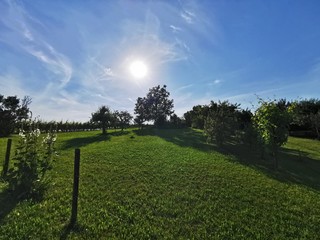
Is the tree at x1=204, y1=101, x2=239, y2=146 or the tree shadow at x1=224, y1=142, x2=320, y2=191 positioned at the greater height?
the tree at x1=204, y1=101, x2=239, y2=146

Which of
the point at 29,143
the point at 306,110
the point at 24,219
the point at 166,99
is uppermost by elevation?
the point at 166,99

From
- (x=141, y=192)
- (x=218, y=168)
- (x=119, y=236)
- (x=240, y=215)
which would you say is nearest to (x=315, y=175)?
(x=218, y=168)

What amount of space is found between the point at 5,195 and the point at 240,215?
30.4 ft

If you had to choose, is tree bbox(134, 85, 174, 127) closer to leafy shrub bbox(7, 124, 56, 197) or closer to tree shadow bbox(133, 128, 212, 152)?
tree shadow bbox(133, 128, 212, 152)

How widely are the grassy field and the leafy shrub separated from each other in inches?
19.9

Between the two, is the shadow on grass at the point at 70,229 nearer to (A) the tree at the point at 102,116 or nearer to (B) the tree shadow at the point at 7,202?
(B) the tree shadow at the point at 7,202

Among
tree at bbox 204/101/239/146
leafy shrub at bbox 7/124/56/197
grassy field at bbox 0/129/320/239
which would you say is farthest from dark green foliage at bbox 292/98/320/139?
leafy shrub at bbox 7/124/56/197

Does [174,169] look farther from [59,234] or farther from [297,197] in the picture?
[59,234]

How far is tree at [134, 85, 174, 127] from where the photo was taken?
66938 millimetres

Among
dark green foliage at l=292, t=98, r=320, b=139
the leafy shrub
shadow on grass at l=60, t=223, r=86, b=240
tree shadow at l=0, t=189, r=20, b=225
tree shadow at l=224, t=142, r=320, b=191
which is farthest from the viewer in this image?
dark green foliage at l=292, t=98, r=320, b=139

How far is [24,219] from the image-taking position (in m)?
7.81

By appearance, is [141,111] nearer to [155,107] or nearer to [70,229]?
[155,107]

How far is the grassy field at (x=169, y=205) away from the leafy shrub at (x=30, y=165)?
0.51 metres

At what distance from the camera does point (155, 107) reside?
70938 millimetres
